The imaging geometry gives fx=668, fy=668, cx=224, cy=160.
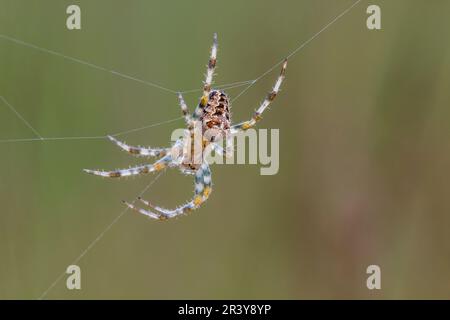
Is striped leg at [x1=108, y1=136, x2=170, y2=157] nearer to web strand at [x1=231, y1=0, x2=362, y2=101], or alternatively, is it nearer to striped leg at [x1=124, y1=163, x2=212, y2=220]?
striped leg at [x1=124, y1=163, x2=212, y2=220]

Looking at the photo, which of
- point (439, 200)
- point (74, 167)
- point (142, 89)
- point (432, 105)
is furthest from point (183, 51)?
point (439, 200)

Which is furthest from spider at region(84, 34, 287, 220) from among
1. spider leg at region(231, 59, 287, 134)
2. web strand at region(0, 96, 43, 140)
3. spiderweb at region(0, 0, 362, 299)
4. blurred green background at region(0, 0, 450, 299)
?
web strand at region(0, 96, 43, 140)

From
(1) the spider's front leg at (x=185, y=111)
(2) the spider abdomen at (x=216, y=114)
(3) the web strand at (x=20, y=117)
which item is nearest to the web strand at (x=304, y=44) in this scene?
(2) the spider abdomen at (x=216, y=114)

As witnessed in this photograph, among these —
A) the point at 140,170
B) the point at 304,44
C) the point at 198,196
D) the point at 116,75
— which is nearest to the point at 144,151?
the point at 140,170

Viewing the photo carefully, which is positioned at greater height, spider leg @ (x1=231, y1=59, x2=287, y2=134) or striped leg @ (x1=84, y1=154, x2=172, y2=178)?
spider leg @ (x1=231, y1=59, x2=287, y2=134)

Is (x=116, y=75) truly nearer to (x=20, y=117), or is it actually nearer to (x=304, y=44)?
(x=20, y=117)
